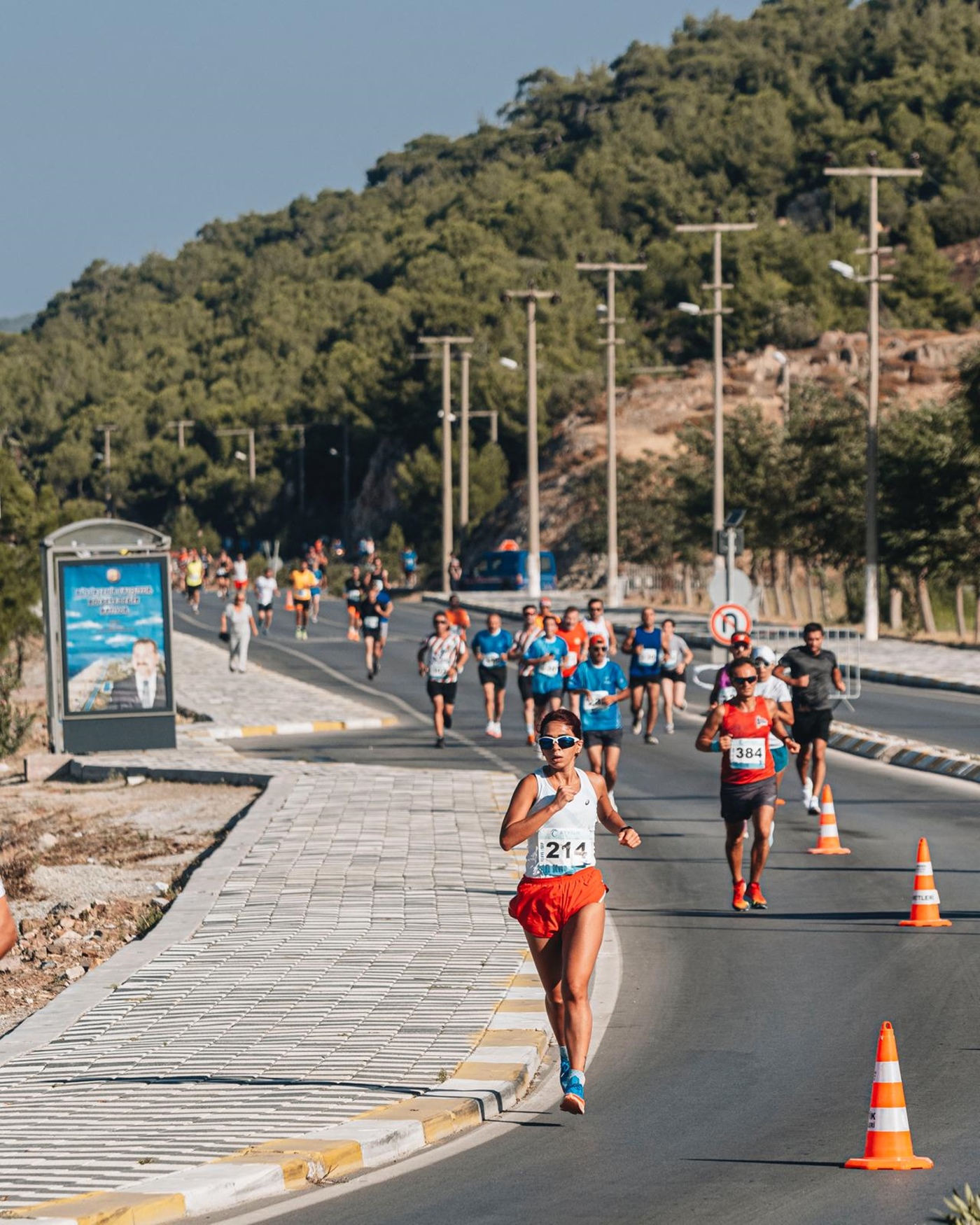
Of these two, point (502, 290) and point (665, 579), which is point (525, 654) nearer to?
point (665, 579)

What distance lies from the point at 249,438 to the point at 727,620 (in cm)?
10275

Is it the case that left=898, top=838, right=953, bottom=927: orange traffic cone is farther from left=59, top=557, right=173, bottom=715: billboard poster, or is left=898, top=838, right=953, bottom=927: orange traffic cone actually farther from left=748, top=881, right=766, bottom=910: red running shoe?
left=59, top=557, right=173, bottom=715: billboard poster

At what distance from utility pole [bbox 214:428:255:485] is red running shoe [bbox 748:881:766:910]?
10991 cm

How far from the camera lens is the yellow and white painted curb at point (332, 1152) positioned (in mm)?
6848

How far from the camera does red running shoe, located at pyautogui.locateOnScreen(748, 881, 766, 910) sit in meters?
14.2

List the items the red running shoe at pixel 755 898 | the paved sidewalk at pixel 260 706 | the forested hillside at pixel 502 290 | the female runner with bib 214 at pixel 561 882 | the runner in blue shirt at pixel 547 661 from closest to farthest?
1. the female runner with bib 214 at pixel 561 882
2. the red running shoe at pixel 755 898
3. the runner in blue shirt at pixel 547 661
4. the paved sidewalk at pixel 260 706
5. the forested hillside at pixel 502 290

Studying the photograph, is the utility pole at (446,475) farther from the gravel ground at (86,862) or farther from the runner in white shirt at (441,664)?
the gravel ground at (86,862)

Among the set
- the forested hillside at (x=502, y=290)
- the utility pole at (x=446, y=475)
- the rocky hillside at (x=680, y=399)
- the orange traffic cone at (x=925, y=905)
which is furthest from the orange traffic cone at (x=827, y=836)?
the forested hillside at (x=502, y=290)

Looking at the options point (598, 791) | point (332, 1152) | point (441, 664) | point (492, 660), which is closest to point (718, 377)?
point (492, 660)

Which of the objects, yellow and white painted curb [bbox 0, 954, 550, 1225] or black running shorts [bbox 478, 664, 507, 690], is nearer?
yellow and white painted curb [bbox 0, 954, 550, 1225]

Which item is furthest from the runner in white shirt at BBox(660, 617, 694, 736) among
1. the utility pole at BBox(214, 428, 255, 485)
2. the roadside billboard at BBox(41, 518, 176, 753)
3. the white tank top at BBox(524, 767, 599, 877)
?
the utility pole at BBox(214, 428, 255, 485)

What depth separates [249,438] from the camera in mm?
129625

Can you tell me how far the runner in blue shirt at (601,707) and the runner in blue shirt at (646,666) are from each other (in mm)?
4803

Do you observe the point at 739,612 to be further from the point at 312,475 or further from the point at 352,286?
the point at 352,286
